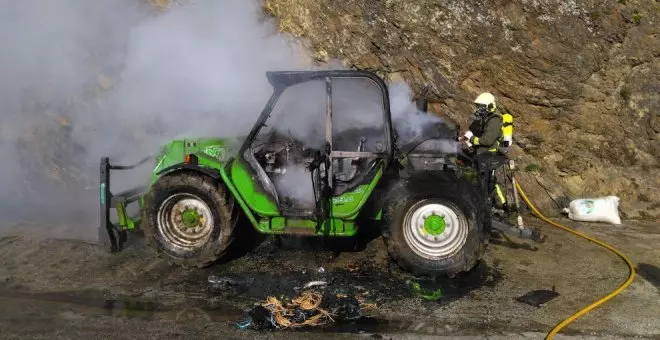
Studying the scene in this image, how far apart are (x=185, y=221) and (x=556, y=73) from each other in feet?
16.9

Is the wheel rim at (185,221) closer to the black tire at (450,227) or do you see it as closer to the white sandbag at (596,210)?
the black tire at (450,227)

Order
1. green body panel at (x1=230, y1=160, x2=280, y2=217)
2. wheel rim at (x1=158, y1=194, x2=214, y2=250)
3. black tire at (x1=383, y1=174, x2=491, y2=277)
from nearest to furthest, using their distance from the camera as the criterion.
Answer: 1. black tire at (x1=383, y1=174, x2=491, y2=277)
2. green body panel at (x1=230, y1=160, x2=280, y2=217)
3. wheel rim at (x1=158, y1=194, x2=214, y2=250)

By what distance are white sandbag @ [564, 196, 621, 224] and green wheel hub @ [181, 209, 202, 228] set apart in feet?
15.5

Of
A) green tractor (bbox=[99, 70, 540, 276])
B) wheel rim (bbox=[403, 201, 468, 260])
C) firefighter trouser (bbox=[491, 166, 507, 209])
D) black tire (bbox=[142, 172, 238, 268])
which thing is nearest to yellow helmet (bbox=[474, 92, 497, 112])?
firefighter trouser (bbox=[491, 166, 507, 209])

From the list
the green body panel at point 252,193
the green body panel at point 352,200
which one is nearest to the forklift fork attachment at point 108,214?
the green body panel at point 252,193

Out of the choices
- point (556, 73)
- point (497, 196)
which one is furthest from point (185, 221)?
point (556, 73)

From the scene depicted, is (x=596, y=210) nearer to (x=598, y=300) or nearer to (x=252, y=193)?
(x=598, y=300)

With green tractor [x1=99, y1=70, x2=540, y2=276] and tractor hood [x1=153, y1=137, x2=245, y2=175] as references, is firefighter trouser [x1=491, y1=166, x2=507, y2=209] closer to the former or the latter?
green tractor [x1=99, y1=70, x2=540, y2=276]

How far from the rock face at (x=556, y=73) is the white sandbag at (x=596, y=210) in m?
0.41

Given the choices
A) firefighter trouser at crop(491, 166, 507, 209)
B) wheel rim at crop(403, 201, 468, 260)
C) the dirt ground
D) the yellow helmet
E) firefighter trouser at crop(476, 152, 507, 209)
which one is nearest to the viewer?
the dirt ground

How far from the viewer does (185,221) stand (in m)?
5.27

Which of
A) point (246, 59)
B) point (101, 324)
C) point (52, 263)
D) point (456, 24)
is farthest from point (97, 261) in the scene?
point (456, 24)

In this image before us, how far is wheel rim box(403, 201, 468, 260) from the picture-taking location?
4.88 metres

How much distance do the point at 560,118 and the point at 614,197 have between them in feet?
4.09
